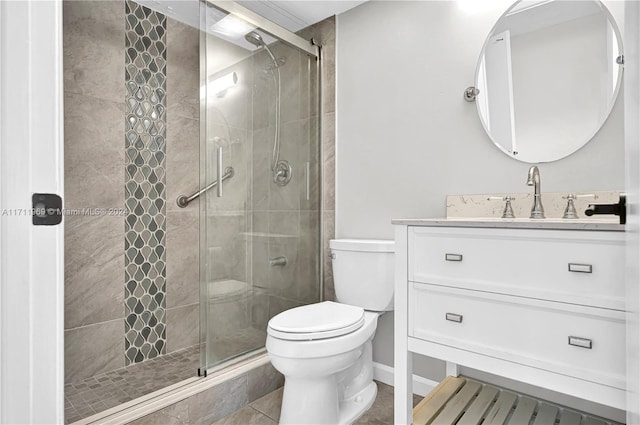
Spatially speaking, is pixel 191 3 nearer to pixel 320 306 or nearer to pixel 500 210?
pixel 320 306

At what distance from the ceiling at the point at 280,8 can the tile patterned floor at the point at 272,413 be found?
2166 mm

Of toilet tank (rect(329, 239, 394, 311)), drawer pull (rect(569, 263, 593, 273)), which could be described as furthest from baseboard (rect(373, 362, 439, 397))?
drawer pull (rect(569, 263, 593, 273))

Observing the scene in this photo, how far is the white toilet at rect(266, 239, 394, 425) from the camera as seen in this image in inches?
56.9

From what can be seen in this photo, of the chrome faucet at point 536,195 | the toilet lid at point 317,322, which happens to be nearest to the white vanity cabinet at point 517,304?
the toilet lid at point 317,322

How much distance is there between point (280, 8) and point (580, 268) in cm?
207

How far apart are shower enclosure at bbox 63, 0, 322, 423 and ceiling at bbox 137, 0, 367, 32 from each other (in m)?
0.02

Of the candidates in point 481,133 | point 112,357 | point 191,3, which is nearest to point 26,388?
point 112,357

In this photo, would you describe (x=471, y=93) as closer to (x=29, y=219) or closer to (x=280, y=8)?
(x=280, y=8)

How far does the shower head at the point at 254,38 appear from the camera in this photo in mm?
1911

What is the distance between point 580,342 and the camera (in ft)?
3.21

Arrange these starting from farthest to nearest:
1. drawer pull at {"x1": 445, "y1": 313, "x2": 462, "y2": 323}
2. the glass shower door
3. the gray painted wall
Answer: the glass shower door
the gray painted wall
drawer pull at {"x1": 445, "y1": 313, "x2": 462, "y2": 323}

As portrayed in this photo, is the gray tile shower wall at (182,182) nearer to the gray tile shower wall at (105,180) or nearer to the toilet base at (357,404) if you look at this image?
the gray tile shower wall at (105,180)

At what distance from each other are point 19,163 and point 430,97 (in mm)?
1732

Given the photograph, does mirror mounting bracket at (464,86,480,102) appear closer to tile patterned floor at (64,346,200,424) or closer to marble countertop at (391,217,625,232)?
marble countertop at (391,217,625,232)
